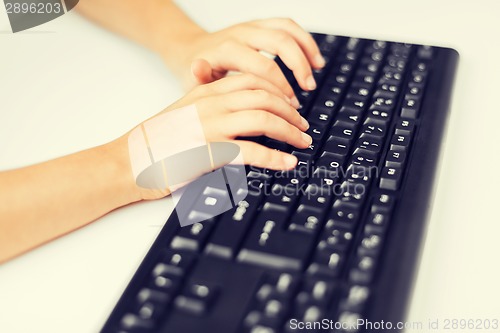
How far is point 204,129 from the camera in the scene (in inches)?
20.4

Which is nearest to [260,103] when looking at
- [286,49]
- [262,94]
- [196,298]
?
[262,94]

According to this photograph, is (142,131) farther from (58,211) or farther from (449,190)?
(449,190)

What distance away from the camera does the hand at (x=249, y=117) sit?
0.48 meters

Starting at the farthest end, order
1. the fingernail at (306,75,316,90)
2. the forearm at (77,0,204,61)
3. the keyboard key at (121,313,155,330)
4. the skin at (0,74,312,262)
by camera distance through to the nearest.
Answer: the forearm at (77,0,204,61) < the fingernail at (306,75,316,90) < the skin at (0,74,312,262) < the keyboard key at (121,313,155,330)

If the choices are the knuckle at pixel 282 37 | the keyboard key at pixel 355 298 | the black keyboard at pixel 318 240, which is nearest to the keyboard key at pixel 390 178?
the black keyboard at pixel 318 240

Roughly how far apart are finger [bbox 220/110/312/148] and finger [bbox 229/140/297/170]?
2cm

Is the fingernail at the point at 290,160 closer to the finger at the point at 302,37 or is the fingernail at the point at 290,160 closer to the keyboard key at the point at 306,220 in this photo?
the keyboard key at the point at 306,220

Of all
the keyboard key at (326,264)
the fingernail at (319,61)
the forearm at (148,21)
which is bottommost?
the keyboard key at (326,264)

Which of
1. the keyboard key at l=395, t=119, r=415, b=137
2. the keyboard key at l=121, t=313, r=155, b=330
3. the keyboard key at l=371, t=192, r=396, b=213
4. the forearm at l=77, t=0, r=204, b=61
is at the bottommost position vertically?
the keyboard key at l=121, t=313, r=155, b=330

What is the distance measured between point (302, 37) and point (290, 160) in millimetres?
192

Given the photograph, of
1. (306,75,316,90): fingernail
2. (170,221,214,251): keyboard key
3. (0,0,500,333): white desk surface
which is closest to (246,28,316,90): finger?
(306,75,316,90): fingernail

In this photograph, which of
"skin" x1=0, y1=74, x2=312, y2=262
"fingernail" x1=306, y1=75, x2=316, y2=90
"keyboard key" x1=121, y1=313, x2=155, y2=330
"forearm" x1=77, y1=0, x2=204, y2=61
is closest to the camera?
"keyboard key" x1=121, y1=313, x2=155, y2=330

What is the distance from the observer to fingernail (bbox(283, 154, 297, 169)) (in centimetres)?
47

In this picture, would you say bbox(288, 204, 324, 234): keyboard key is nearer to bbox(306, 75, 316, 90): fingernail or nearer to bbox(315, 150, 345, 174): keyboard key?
bbox(315, 150, 345, 174): keyboard key
